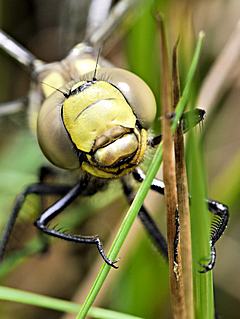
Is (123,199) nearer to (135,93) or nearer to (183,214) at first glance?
(135,93)

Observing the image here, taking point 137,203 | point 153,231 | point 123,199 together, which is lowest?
point 123,199

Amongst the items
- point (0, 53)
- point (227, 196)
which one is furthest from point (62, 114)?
point (0, 53)

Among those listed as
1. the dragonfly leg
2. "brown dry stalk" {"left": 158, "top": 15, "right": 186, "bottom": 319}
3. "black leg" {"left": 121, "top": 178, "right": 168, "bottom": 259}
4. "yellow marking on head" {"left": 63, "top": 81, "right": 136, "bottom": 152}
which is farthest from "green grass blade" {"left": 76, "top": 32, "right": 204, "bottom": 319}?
"black leg" {"left": 121, "top": 178, "right": 168, "bottom": 259}

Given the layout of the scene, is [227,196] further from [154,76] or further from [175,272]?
[175,272]

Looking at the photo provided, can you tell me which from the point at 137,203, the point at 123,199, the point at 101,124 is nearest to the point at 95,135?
the point at 101,124

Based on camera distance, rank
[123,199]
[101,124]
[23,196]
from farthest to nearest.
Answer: [123,199] < [23,196] < [101,124]

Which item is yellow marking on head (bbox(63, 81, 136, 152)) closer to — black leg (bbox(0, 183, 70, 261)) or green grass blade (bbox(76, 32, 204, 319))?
green grass blade (bbox(76, 32, 204, 319))
